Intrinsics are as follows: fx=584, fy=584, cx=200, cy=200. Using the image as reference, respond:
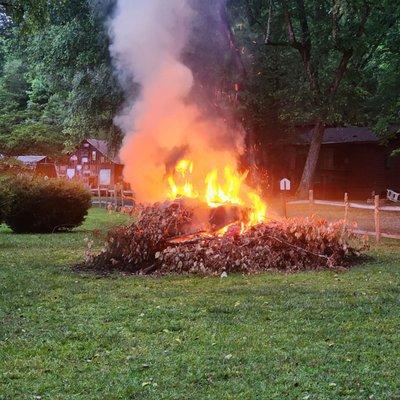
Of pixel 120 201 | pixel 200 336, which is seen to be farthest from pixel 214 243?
pixel 120 201

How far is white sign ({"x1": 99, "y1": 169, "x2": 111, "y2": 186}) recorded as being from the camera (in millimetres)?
44188

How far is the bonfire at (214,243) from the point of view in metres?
9.59

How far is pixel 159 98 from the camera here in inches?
488

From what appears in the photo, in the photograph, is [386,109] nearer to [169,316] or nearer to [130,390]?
[169,316]

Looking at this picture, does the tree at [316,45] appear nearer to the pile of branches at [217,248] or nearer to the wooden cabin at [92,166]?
the pile of branches at [217,248]

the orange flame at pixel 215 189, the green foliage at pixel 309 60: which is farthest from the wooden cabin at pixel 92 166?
the orange flame at pixel 215 189

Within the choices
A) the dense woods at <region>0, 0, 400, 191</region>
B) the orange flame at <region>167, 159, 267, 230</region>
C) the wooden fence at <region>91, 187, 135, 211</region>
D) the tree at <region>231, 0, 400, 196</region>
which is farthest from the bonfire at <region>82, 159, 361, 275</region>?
the tree at <region>231, 0, 400, 196</region>

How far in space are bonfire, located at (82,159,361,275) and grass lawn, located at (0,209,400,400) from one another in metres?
0.60

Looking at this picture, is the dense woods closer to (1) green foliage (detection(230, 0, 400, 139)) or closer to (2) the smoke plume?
(1) green foliage (detection(230, 0, 400, 139))

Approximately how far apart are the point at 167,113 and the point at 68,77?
1608 cm

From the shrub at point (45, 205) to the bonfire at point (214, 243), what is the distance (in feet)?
21.6

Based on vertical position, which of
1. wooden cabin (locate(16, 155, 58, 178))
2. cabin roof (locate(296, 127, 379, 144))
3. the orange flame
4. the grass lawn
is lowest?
the grass lawn

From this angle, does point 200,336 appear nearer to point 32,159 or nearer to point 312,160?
point 312,160

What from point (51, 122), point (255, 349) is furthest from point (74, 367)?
point (51, 122)
